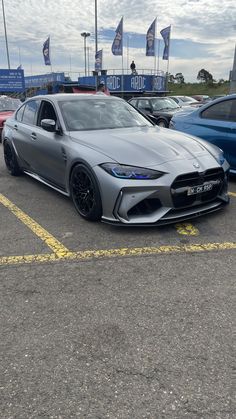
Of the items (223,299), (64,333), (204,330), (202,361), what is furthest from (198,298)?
(64,333)

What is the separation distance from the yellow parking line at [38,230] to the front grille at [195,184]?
1258 millimetres

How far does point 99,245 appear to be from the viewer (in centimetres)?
386

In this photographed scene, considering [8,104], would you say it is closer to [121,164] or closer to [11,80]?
[121,164]

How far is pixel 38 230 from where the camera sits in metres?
4.34

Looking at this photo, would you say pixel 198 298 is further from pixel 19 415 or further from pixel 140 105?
pixel 140 105

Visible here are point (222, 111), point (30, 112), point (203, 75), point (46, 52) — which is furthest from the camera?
point (203, 75)

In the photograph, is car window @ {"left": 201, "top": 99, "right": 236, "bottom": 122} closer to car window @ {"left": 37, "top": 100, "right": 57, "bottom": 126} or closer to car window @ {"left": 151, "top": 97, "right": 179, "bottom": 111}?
car window @ {"left": 37, "top": 100, "right": 57, "bottom": 126}

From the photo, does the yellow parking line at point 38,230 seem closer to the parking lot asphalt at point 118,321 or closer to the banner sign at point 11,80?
A: the parking lot asphalt at point 118,321

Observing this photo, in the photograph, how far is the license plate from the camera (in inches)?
159

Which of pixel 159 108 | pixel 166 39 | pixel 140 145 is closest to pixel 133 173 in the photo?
pixel 140 145

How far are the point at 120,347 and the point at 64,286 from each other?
0.88 meters

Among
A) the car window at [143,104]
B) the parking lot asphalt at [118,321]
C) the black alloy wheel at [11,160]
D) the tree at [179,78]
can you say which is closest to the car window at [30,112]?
the black alloy wheel at [11,160]

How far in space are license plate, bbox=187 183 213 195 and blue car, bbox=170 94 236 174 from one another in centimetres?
187

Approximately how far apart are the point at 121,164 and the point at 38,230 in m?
1.24
